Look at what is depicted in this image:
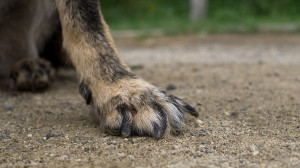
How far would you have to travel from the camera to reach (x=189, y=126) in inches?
99.1

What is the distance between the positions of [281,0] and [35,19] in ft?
35.4

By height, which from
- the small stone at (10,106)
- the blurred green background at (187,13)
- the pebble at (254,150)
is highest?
the pebble at (254,150)

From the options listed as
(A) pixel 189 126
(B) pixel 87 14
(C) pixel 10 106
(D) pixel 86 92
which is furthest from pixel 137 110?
(C) pixel 10 106

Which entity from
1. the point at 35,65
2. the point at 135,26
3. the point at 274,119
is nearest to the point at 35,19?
the point at 35,65

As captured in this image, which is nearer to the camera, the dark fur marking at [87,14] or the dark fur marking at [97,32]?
the dark fur marking at [97,32]

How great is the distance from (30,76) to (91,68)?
1094mm

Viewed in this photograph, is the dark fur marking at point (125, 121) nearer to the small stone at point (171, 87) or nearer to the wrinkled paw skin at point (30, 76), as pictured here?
the small stone at point (171, 87)

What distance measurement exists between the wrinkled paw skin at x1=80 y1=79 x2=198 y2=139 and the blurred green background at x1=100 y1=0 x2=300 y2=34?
737 centimetres

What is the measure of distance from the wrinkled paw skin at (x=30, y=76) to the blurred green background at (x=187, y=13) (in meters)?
6.30

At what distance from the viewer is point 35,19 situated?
407cm

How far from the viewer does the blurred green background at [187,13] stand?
11188 mm

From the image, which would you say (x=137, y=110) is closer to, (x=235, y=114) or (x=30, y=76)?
(x=235, y=114)

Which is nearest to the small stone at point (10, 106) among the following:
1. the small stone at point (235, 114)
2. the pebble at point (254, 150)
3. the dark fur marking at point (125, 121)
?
Answer: the dark fur marking at point (125, 121)

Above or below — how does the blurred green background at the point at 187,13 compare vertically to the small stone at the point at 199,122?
below
